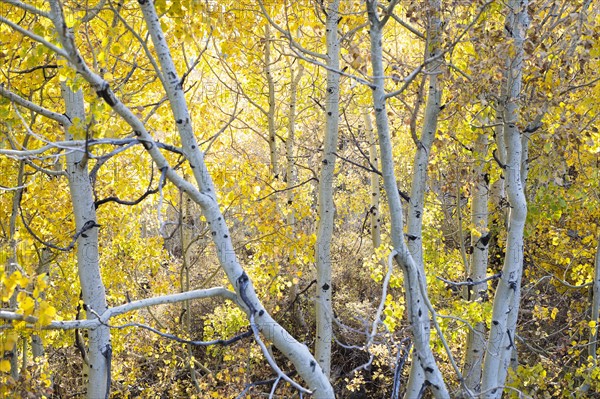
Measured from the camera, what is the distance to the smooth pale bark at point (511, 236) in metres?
3.41

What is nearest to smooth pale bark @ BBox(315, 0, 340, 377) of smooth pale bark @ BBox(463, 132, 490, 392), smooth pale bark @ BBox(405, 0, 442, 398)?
smooth pale bark @ BBox(405, 0, 442, 398)

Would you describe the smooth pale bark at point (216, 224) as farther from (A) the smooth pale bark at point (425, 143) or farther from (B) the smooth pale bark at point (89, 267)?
(B) the smooth pale bark at point (89, 267)

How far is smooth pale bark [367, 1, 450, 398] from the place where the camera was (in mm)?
2762

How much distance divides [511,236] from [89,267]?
2.72 m

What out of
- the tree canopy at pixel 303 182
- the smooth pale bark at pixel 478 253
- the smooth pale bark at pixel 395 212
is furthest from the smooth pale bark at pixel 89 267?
the smooth pale bark at pixel 478 253

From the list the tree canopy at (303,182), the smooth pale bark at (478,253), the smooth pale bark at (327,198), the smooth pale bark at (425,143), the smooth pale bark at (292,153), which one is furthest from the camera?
the smooth pale bark at (292,153)

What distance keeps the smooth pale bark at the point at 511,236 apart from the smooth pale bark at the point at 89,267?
2.38m

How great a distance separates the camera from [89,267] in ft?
12.0

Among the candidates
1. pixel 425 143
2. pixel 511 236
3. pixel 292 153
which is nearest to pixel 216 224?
pixel 425 143

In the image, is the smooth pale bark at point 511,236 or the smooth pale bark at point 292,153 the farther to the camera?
the smooth pale bark at point 292,153

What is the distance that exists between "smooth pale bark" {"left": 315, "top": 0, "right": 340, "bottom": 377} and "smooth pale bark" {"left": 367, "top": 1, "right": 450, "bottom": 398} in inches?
68.8

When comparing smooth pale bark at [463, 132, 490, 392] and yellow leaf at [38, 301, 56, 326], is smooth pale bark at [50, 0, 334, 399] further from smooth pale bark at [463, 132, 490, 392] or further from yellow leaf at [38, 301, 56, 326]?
smooth pale bark at [463, 132, 490, 392]

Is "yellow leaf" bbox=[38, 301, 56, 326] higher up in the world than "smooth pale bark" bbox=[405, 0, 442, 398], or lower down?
lower down

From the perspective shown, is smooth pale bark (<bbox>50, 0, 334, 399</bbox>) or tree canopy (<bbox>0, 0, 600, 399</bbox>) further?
tree canopy (<bbox>0, 0, 600, 399</bbox>)
